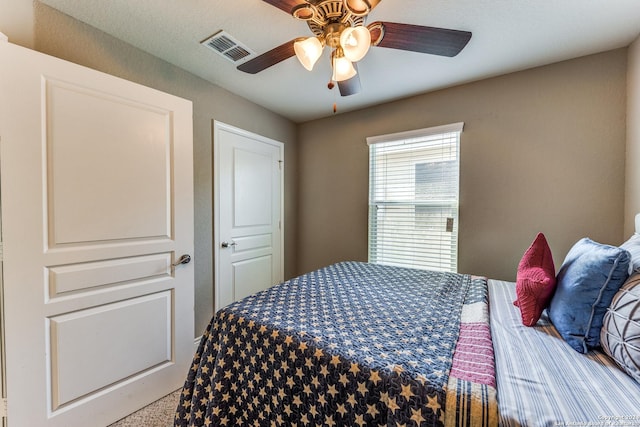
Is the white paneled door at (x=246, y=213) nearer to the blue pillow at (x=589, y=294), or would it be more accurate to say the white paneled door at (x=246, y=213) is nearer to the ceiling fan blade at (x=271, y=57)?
the ceiling fan blade at (x=271, y=57)

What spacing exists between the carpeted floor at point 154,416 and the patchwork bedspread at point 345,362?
1.50 feet

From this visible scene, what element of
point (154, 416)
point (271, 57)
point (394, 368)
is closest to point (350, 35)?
point (271, 57)

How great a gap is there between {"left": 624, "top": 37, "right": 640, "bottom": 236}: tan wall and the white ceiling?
166 millimetres

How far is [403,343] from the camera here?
3.32 ft

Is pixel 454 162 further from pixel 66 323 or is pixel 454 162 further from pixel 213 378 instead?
pixel 66 323

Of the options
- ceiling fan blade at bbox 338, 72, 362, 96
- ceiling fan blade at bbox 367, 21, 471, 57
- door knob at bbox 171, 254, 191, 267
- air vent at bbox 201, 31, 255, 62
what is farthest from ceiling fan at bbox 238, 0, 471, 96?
door knob at bbox 171, 254, 191, 267

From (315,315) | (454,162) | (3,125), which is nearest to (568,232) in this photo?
(454,162)

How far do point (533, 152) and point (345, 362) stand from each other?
222 centimetres

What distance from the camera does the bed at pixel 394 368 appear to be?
28.9 inches

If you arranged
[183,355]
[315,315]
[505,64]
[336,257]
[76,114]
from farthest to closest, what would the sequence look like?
1. [336,257]
2. [505,64]
3. [183,355]
4. [76,114]
5. [315,315]

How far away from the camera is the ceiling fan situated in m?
1.06

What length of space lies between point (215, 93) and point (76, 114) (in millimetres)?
1178

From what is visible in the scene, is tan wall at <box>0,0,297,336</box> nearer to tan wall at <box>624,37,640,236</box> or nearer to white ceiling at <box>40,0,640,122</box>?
white ceiling at <box>40,0,640,122</box>

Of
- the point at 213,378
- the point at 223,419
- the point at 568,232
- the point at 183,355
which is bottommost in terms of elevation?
the point at 183,355
